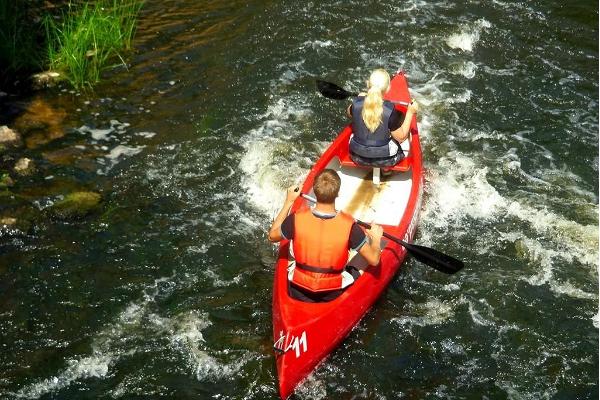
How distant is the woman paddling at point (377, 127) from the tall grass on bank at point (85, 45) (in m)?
3.67

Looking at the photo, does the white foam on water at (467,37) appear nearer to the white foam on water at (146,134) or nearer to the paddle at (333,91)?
the paddle at (333,91)

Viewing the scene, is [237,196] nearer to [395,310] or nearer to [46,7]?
[395,310]

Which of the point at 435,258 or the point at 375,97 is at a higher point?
the point at 375,97

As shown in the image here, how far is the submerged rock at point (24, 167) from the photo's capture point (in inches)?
295

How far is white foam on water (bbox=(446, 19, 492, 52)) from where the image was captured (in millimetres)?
10419

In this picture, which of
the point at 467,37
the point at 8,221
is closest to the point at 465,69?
the point at 467,37

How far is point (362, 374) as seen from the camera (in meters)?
5.46

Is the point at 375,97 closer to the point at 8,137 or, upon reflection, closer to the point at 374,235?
the point at 374,235

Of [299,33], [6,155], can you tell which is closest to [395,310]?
[6,155]

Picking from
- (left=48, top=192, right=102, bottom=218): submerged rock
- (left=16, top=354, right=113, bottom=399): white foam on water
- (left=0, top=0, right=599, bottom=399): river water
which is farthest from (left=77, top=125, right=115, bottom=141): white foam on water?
(left=16, top=354, right=113, bottom=399): white foam on water

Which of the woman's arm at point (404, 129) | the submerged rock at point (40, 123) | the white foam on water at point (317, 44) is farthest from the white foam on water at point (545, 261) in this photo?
the submerged rock at point (40, 123)

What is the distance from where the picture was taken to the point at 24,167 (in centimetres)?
752

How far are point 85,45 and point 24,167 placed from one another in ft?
6.90

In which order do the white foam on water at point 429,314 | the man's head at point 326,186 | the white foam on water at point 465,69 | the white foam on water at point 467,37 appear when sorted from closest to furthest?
the man's head at point 326,186 < the white foam on water at point 429,314 < the white foam on water at point 465,69 < the white foam on water at point 467,37
